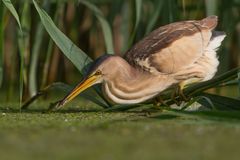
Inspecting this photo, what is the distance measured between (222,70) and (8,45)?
185 centimetres

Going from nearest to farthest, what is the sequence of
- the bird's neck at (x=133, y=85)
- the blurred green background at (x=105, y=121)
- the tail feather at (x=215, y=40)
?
the blurred green background at (x=105, y=121)
the bird's neck at (x=133, y=85)
the tail feather at (x=215, y=40)

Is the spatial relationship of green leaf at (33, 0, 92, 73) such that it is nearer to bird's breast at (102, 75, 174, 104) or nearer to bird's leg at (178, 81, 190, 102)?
bird's breast at (102, 75, 174, 104)

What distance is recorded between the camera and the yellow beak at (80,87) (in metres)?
3.75

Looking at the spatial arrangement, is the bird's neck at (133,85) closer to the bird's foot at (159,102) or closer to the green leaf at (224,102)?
the bird's foot at (159,102)

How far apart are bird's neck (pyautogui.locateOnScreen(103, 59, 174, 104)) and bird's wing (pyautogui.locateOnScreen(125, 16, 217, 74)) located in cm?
4

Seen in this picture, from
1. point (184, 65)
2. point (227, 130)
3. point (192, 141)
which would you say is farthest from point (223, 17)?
point (192, 141)

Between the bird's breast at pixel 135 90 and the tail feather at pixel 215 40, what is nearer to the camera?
the bird's breast at pixel 135 90

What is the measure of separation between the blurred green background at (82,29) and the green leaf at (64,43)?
19 centimetres

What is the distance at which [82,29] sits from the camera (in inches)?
224

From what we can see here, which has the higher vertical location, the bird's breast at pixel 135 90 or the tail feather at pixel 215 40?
the tail feather at pixel 215 40

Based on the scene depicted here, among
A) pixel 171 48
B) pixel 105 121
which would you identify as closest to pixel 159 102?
pixel 171 48

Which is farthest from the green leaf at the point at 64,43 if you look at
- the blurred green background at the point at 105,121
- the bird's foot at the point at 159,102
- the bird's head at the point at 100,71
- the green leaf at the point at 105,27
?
the green leaf at the point at 105,27

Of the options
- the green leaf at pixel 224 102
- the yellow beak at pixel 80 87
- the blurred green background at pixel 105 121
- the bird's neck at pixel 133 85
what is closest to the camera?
the blurred green background at pixel 105 121

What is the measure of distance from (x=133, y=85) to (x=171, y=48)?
0.88 ft
